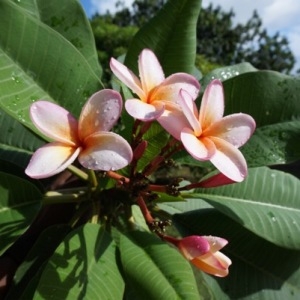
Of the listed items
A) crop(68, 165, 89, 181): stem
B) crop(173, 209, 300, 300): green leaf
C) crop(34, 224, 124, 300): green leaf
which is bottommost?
crop(173, 209, 300, 300): green leaf

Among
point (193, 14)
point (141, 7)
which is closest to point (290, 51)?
point (141, 7)

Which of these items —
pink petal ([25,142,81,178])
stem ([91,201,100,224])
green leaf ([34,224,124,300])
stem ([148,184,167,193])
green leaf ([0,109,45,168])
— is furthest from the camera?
green leaf ([0,109,45,168])

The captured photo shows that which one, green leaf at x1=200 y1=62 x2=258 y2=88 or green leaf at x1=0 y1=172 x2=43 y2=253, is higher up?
green leaf at x1=200 y1=62 x2=258 y2=88

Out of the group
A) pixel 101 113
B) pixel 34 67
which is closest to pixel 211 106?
pixel 101 113

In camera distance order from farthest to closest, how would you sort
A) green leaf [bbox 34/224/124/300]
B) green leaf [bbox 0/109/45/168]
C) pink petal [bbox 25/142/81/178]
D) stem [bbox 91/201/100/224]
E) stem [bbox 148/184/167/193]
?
green leaf [bbox 0/109/45/168], stem [bbox 91/201/100/224], stem [bbox 148/184/167/193], green leaf [bbox 34/224/124/300], pink petal [bbox 25/142/81/178]

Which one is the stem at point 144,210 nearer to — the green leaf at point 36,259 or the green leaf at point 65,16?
the green leaf at point 36,259

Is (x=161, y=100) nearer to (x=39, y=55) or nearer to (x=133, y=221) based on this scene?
(x=39, y=55)

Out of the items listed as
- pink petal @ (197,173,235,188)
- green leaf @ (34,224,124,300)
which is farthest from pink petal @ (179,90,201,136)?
green leaf @ (34,224,124,300)

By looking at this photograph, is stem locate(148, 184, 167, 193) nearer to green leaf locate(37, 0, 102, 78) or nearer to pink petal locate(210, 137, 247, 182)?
pink petal locate(210, 137, 247, 182)
